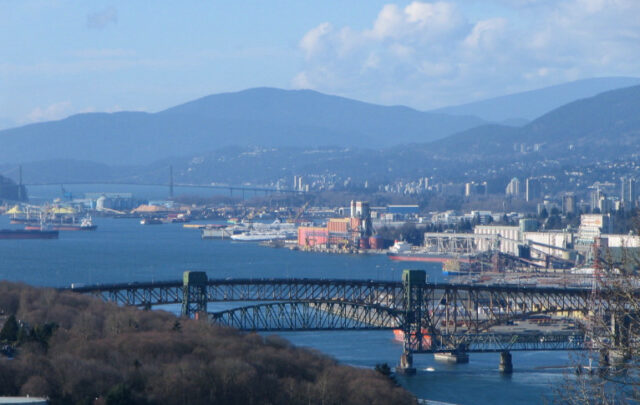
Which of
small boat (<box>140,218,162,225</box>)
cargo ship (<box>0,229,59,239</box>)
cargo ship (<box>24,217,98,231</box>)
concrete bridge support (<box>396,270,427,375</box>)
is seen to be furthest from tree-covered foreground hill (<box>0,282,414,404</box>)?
small boat (<box>140,218,162,225</box>)

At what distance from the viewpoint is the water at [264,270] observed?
15875 mm

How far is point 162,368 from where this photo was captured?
11.2m

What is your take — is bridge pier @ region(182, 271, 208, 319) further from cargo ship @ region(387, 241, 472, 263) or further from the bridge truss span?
cargo ship @ region(387, 241, 472, 263)

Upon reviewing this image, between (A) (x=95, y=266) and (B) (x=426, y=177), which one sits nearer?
(A) (x=95, y=266)

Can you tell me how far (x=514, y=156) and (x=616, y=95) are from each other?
25370 millimetres

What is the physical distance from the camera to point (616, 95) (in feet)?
525

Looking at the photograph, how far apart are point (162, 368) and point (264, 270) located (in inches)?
980

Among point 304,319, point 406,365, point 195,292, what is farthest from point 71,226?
point 406,365

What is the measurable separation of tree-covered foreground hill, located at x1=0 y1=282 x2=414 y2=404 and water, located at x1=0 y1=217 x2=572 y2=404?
6.86ft

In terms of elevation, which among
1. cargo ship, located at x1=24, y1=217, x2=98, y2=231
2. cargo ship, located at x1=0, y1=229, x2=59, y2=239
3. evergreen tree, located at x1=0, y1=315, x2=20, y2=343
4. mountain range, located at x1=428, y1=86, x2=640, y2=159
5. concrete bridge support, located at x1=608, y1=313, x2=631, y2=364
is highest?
mountain range, located at x1=428, y1=86, x2=640, y2=159

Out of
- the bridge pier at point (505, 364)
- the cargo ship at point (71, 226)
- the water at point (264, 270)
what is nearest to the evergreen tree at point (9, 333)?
the water at point (264, 270)

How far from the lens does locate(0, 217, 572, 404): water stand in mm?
15875

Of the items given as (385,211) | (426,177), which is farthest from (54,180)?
(385,211)

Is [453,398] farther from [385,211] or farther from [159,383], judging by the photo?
[385,211]
